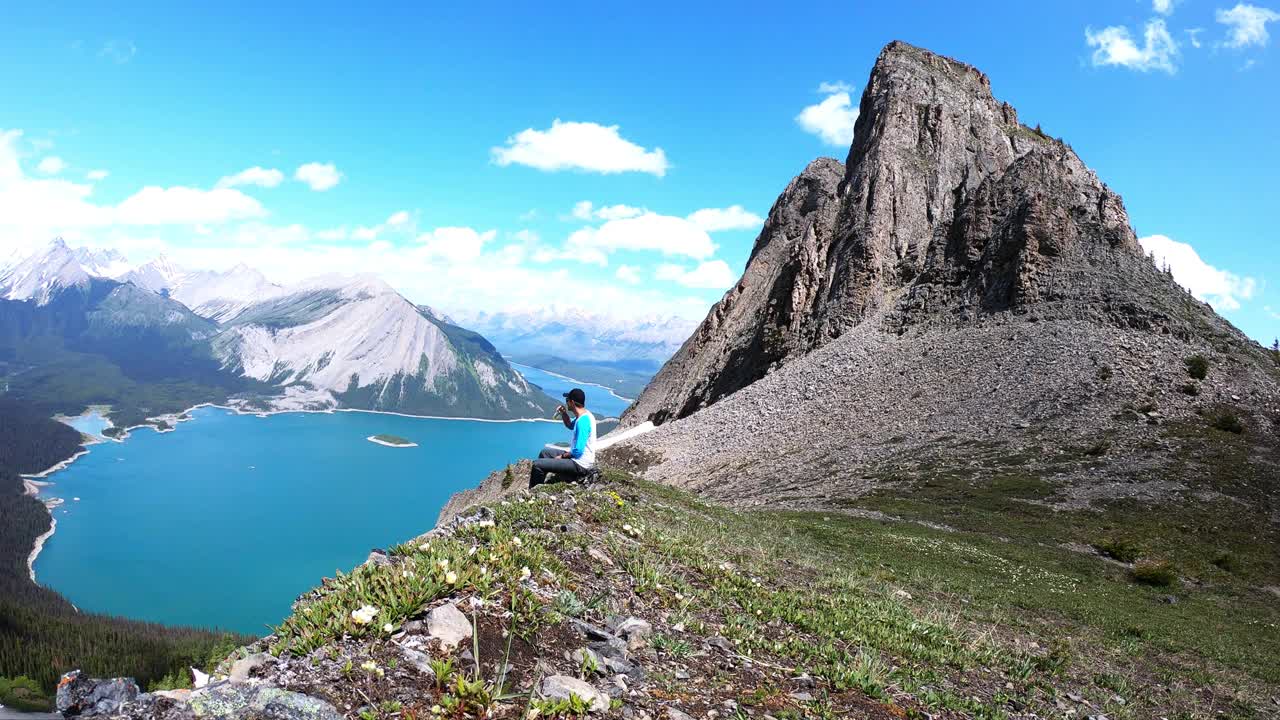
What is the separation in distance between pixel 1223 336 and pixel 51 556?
220m

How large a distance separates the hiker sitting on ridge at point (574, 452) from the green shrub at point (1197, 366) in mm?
45194

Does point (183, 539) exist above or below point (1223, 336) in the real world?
below

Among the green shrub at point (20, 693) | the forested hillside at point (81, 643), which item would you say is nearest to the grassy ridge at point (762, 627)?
the forested hillside at point (81, 643)

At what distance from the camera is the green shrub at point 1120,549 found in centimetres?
2647

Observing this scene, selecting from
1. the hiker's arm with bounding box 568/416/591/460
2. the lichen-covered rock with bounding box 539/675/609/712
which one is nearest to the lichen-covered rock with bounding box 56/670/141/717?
the lichen-covered rock with bounding box 539/675/609/712

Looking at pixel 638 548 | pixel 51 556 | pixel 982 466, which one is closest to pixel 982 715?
pixel 638 548

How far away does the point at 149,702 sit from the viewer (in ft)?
14.4

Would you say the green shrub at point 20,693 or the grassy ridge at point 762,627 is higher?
the grassy ridge at point 762,627

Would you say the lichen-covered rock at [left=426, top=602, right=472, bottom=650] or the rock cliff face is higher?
the rock cliff face

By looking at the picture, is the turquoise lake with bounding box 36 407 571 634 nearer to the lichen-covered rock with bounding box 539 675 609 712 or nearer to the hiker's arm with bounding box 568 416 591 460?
the hiker's arm with bounding box 568 416 591 460

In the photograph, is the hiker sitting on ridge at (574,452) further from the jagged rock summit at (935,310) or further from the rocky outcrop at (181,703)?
the jagged rock summit at (935,310)

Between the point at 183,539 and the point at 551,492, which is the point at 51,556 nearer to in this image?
the point at 183,539

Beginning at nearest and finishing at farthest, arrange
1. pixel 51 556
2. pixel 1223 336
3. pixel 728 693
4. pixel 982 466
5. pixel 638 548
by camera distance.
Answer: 1. pixel 728 693
2. pixel 638 548
3. pixel 982 466
4. pixel 1223 336
5. pixel 51 556

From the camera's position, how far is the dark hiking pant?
16.2 meters
